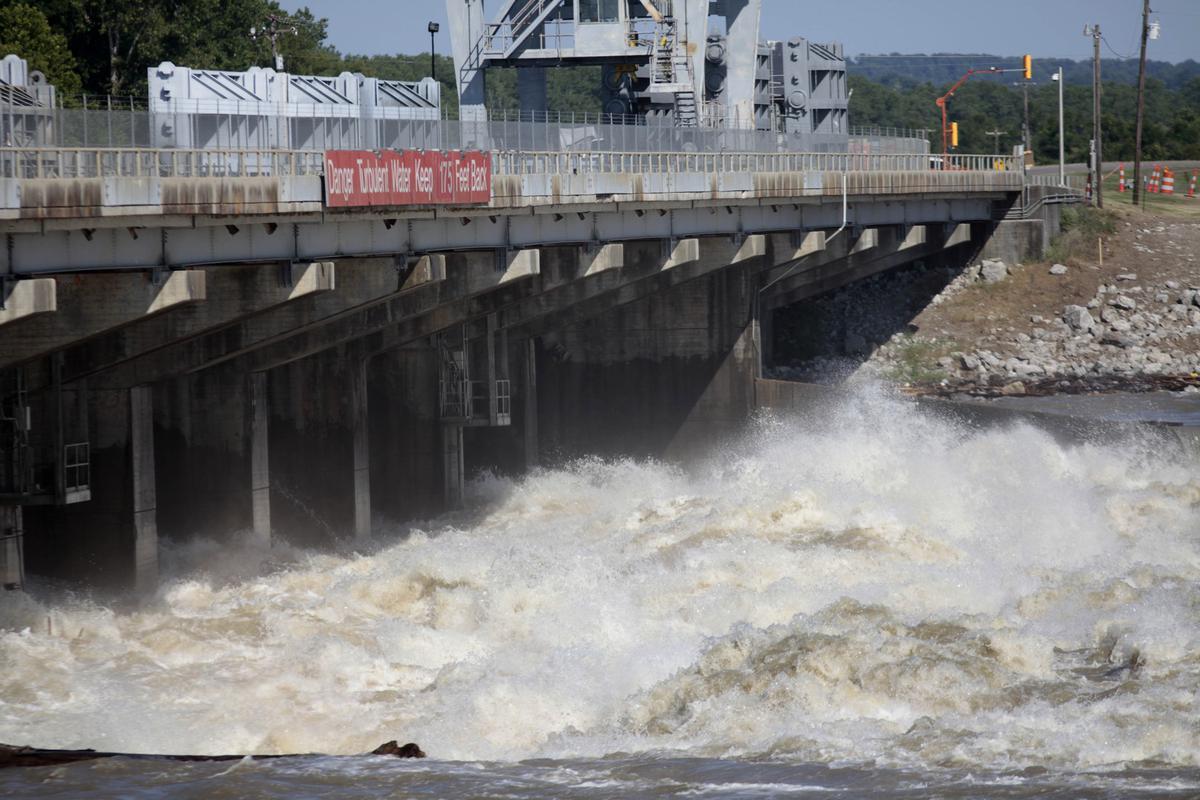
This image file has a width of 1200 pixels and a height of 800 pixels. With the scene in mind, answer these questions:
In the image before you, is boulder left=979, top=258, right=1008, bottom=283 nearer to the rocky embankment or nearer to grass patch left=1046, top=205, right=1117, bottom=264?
the rocky embankment

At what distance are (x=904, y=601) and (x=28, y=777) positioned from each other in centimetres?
1508

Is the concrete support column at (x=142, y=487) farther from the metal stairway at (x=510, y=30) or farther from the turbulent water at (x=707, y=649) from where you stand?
the metal stairway at (x=510, y=30)

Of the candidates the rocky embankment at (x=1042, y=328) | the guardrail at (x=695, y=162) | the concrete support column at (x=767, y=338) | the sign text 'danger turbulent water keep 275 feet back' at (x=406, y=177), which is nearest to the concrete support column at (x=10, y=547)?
the sign text 'danger turbulent water keep 275 feet back' at (x=406, y=177)

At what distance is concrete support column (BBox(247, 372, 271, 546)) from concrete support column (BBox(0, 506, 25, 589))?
679 cm

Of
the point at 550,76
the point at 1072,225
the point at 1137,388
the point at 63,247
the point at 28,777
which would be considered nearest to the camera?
the point at 28,777

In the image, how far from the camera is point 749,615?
98.7 ft

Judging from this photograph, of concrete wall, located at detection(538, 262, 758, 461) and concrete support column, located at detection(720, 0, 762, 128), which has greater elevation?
concrete support column, located at detection(720, 0, 762, 128)

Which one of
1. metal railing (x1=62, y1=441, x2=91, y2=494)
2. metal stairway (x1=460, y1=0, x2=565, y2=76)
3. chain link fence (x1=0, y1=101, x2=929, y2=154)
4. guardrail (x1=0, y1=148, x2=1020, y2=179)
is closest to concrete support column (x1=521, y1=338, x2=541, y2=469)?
chain link fence (x1=0, y1=101, x2=929, y2=154)

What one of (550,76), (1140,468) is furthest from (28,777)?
(550,76)

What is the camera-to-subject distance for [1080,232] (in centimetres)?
6925

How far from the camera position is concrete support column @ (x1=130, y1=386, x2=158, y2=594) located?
3378cm

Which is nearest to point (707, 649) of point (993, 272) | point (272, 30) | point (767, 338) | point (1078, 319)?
point (767, 338)

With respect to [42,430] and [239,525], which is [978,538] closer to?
[239,525]

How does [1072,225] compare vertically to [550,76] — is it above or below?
below
